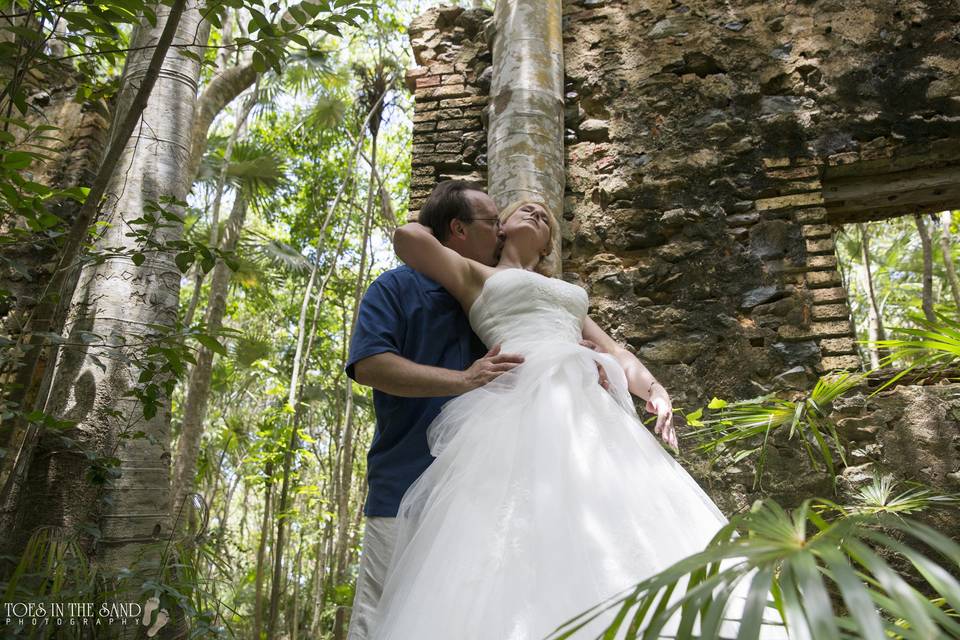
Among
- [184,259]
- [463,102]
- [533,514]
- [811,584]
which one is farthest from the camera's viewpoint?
[463,102]

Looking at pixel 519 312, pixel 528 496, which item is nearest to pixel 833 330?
pixel 519 312

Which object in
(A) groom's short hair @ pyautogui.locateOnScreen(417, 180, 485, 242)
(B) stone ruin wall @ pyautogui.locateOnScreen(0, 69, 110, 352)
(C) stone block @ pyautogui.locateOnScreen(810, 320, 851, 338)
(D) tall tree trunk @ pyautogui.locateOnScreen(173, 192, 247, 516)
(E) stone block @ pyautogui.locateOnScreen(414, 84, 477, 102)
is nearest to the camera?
(A) groom's short hair @ pyautogui.locateOnScreen(417, 180, 485, 242)

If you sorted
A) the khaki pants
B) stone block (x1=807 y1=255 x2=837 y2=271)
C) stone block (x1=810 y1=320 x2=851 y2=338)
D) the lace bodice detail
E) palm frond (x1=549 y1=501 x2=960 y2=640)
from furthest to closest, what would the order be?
1. stone block (x1=807 y1=255 x2=837 y2=271)
2. stone block (x1=810 y1=320 x2=851 y2=338)
3. the lace bodice detail
4. the khaki pants
5. palm frond (x1=549 y1=501 x2=960 y2=640)

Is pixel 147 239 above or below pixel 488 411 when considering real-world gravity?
above

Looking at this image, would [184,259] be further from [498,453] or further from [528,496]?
[528,496]

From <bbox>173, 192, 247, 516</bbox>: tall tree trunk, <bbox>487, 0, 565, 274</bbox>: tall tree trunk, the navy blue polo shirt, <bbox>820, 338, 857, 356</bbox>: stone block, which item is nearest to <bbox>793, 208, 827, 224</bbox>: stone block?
<bbox>820, 338, 857, 356</bbox>: stone block

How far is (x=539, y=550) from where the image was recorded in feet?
4.00

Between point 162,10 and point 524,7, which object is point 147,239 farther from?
point 524,7

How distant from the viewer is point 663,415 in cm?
197

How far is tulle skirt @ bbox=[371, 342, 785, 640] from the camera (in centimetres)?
114

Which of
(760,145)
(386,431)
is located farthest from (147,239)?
(760,145)

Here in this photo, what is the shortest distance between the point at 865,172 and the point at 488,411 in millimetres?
2898

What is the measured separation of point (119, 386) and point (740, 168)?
3.09 m

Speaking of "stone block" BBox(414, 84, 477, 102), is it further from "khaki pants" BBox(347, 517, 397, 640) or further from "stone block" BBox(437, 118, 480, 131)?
"khaki pants" BBox(347, 517, 397, 640)
